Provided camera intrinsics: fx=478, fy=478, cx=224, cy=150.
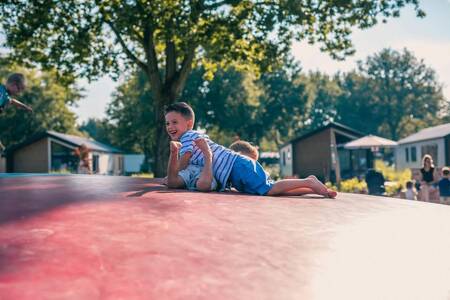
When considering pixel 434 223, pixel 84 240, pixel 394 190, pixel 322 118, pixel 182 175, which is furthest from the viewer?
pixel 322 118

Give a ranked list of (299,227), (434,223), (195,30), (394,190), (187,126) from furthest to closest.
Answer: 1. (394,190)
2. (195,30)
3. (187,126)
4. (434,223)
5. (299,227)

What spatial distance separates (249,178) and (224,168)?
188mm

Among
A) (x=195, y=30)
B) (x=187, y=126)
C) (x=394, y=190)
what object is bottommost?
(x=394, y=190)

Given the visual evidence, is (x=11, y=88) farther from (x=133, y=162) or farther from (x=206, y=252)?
(x=133, y=162)

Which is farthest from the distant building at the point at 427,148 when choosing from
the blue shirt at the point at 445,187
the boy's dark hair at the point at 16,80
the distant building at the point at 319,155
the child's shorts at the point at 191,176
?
the child's shorts at the point at 191,176

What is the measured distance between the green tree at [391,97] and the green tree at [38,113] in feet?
116

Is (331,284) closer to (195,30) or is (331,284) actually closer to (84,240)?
(84,240)

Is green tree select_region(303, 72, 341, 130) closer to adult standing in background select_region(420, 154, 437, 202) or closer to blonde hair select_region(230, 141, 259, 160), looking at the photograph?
adult standing in background select_region(420, 154, 437, 202)

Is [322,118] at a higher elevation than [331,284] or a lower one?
higher

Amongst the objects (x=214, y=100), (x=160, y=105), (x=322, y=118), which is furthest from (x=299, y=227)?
(x=322, y=118)

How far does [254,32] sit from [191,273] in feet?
48.1

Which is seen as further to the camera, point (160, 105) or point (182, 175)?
point (160, 105)

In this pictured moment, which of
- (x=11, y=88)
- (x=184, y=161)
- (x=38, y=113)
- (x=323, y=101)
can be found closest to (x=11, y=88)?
(x=11, y=88)

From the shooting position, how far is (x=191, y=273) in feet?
3.43
